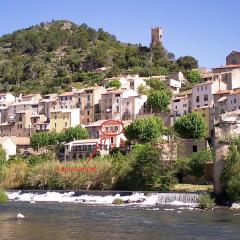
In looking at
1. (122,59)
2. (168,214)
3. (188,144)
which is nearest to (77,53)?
(122,59)

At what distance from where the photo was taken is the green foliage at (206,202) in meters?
38.4

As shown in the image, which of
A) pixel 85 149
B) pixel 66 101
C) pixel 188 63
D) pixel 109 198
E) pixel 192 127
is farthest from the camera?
pixel 188 63

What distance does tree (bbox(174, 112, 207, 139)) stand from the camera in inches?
2576

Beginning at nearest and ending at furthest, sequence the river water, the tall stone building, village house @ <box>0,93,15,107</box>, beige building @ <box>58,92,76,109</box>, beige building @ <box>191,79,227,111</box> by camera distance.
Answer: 1. the river water
2. beige building @ <box>191,79,227,111</box>
3. beige building @ <box>58,92,76,109</box>
4. the tall stone building
5. village house @ <box>0,93,15,107</box>

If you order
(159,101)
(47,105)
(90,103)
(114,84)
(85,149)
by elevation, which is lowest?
(85,149)

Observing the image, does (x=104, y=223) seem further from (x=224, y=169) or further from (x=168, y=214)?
(x=224, y=169)

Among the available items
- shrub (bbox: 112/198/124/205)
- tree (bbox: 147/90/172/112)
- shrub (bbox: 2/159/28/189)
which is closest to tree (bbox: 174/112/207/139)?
tree (bbox: 147/90/172/112)

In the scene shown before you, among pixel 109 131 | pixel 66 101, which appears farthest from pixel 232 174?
pixel 66 101

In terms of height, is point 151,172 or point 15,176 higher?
point 151,172

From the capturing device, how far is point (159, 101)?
82.0 m

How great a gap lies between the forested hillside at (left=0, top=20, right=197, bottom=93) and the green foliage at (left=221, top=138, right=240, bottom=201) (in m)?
69.7

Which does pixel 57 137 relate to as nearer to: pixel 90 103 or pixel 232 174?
pixel 90 103

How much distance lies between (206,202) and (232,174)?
8.98ft

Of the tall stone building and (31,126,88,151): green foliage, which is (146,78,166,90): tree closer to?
the tall stone building
